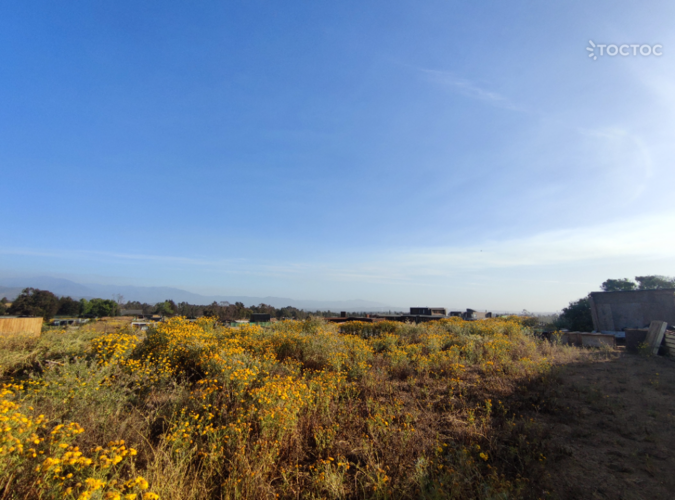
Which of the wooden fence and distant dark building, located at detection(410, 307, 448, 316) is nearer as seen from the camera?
the wooden fence

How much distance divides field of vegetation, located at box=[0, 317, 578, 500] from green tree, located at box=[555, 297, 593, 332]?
17067 mm

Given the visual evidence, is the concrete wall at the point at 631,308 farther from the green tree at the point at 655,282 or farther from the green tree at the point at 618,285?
the green tree at the point at 655,282

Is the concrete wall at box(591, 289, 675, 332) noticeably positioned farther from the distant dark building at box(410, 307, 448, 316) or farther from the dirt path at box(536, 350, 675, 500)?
the distant dark building at box(410, 307, 448, 316)

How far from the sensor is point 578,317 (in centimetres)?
2117

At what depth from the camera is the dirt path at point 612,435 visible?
347 cm

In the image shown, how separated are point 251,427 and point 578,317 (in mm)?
25135

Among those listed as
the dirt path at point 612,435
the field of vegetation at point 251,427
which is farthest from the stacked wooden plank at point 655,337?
the field of vegetation at point 251,427

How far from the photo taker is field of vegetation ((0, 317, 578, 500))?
2820mm

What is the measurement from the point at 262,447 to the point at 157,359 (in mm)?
4158

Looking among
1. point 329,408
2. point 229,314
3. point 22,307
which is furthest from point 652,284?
point 22,307

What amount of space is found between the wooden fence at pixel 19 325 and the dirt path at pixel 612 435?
14118 mm

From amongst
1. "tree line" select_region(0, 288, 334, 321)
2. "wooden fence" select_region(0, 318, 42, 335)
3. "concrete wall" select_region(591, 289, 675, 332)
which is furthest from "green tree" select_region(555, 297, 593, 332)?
"tree line" select_region(0, 288, 334, 321)

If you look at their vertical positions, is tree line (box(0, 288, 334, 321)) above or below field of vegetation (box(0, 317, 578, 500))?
below

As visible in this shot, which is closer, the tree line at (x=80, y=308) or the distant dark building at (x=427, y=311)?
the distant dark building at (x=427, y=311)
